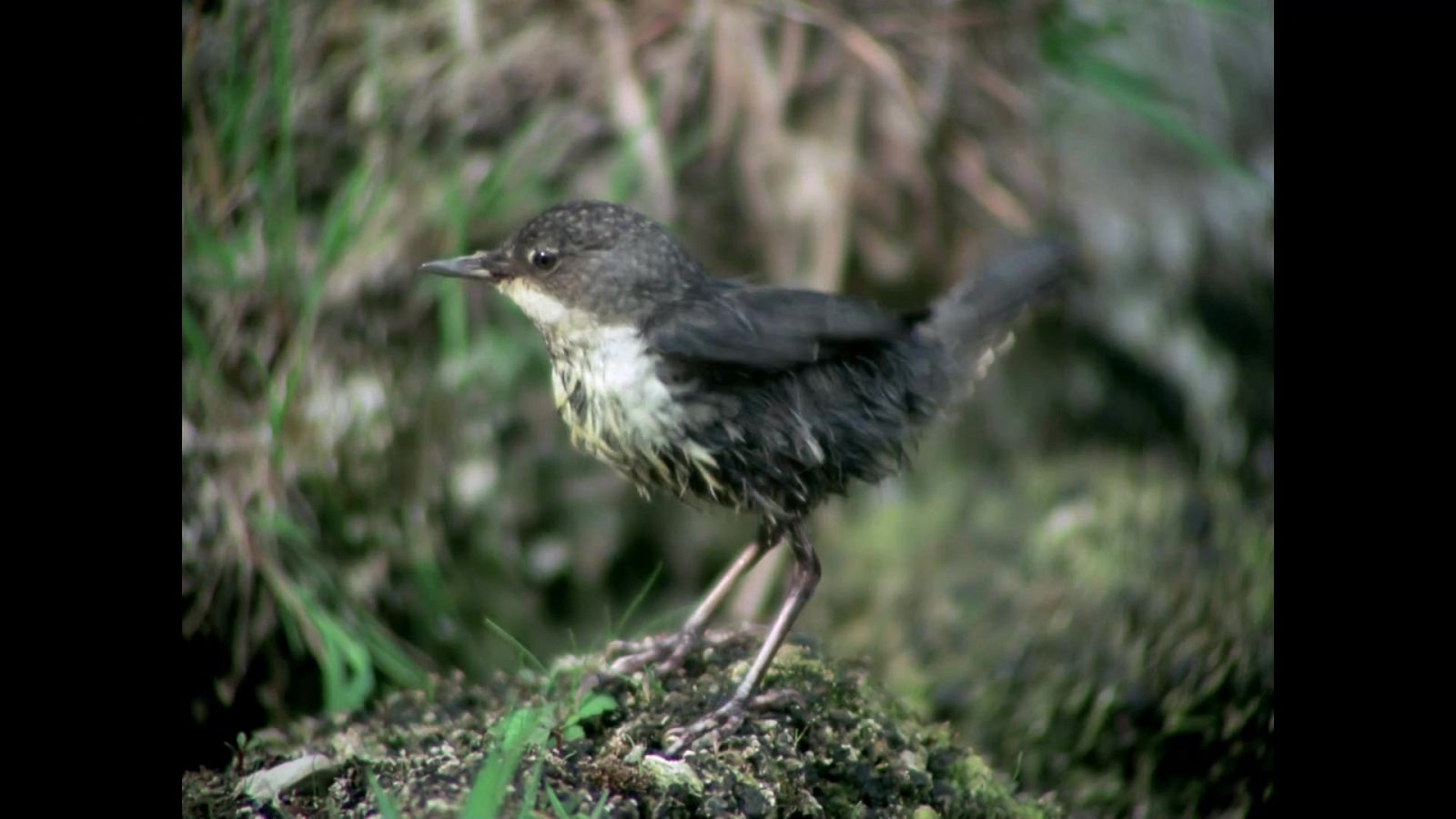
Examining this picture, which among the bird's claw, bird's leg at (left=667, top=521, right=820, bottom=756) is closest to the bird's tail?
bird's leg at (left=667, top=521, right=820, bottom=756)

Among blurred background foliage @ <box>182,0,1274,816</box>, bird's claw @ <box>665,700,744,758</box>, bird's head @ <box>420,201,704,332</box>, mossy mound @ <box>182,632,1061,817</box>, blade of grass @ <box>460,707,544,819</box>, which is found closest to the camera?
blade of grass @ <box>460,707,544,819</box>

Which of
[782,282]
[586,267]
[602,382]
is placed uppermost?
[586,267]

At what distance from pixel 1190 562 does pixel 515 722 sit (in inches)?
94.1

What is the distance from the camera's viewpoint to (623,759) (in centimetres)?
247

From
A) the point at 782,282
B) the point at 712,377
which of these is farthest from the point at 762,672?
the point at 782,282

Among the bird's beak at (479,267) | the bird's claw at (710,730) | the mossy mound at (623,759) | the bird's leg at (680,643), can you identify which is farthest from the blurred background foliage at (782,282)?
the bird's claw at (710,730)

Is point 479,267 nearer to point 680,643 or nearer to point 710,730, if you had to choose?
point 680,643

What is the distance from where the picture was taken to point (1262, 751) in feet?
11.6

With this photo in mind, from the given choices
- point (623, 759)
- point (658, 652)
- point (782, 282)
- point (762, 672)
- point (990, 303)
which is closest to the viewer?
point (623, 759)

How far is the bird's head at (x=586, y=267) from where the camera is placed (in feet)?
9.44

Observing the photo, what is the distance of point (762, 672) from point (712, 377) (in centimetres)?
57

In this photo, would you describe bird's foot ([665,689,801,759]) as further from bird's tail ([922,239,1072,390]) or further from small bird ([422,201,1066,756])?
bird's tail ([922,239,1072,390])

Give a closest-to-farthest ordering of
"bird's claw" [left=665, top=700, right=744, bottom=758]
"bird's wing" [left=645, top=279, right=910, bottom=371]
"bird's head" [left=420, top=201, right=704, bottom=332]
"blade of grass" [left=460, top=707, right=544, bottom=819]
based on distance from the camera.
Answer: "blade of grass" [left=460, top=707, right=544, bottom=819]
"bird's claw" [left=665, top=700, right=744, bottom=758]
"bird's wing" [left=645, top=279, right=910, bottom=371]
"bird's head" [left=420, top=201, right=704, bottom=332]

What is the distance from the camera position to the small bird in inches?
108
